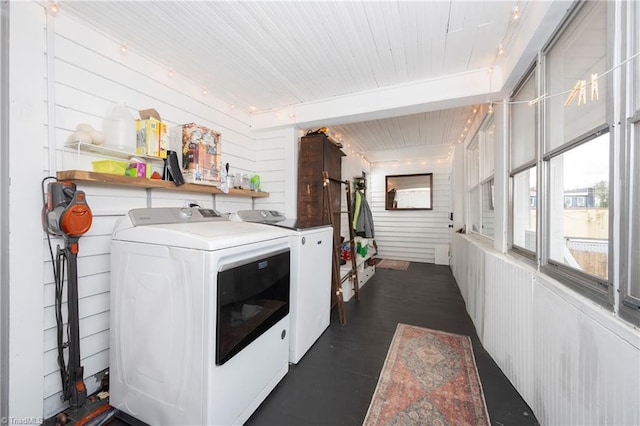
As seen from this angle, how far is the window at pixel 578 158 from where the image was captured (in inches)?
42.4

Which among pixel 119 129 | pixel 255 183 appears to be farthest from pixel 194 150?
pixel 255 183

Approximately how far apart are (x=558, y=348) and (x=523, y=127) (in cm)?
157

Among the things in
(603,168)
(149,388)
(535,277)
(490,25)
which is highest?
(490,25)

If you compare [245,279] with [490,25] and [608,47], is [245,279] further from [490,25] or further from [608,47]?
[490,25]

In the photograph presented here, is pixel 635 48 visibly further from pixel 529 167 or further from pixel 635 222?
pixel 529 167

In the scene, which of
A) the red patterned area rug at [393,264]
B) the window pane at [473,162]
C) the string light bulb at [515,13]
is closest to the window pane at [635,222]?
the string light bulb at [515,13]

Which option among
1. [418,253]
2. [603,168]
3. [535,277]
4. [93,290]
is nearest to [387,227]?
[418,253]

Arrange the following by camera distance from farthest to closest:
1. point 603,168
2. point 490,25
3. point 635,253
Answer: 1. point 490,25
2. point 603,168
3. point 635,253

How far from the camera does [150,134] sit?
1.86 metres

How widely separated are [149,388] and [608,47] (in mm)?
2701

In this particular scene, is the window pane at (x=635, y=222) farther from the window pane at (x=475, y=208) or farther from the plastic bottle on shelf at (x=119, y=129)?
the window pane at (x=475, y=208)

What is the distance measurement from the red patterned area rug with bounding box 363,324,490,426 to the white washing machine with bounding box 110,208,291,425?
2.70 feet

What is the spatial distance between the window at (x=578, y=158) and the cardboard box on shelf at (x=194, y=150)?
2350 millimetres

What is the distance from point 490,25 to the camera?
1640 mm
